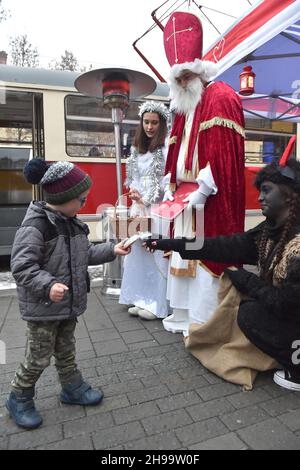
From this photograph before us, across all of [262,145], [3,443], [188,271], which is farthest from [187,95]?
[262,145]

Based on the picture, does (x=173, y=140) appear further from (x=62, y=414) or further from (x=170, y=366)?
(x=62, y=414)

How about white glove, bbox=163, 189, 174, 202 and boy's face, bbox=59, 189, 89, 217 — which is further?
white glove, bbox=163, 189, 174, 202

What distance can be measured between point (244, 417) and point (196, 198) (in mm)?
1493

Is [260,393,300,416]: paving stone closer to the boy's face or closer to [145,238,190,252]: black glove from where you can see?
[145,238,190,252]: black glove

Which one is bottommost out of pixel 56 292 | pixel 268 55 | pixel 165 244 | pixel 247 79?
pixel 56 292

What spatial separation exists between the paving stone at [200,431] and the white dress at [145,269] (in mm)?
1623

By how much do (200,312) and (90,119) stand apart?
4.05m

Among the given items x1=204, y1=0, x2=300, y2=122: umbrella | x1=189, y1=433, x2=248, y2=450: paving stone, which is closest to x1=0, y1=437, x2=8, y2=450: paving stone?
x1=189, y1=433, x2=248, y2=450: paving stone

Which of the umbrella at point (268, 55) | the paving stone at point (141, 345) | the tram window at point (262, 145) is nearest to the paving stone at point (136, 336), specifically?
the paving stone at point (141, 345)

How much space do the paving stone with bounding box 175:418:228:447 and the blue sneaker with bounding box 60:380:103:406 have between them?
0.54m

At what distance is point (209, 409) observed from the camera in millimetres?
2160

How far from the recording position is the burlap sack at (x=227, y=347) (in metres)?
2.43

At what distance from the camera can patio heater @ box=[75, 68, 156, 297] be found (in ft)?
13.6

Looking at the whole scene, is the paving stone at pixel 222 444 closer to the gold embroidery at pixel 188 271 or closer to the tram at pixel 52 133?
the gold embroidery at pixel 188 271
